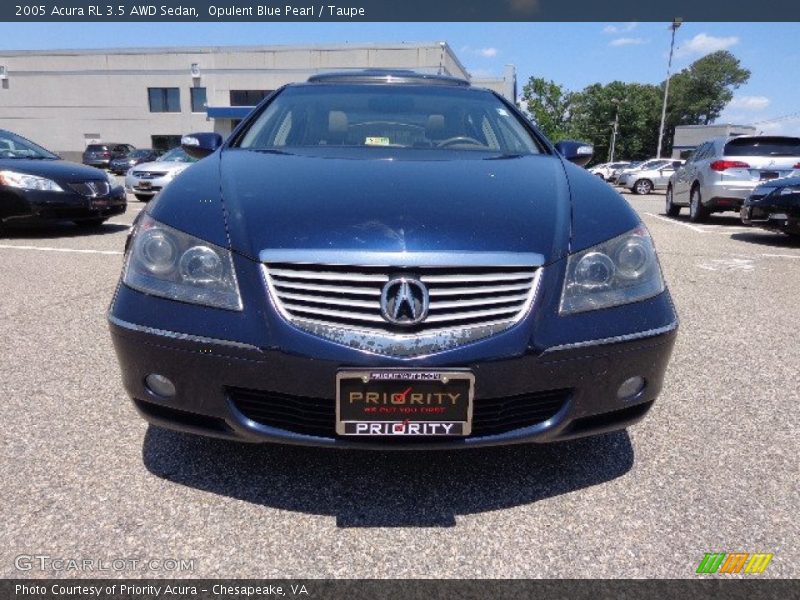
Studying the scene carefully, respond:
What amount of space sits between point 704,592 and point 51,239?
7.45 metres

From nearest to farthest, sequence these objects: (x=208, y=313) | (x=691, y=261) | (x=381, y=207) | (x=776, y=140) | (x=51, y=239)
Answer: (x=208, y=313), (x=381, y=207), (x=691, y=261), (x=51, y=239), (x=776, y=140)

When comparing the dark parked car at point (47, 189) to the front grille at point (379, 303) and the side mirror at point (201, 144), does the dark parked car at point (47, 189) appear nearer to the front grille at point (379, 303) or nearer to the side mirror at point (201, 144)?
the side mirror at point (201, 144)

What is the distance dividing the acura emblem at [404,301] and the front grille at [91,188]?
6.71 meters

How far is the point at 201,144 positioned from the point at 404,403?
2.17 metres

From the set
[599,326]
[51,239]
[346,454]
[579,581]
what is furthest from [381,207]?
[51,239]

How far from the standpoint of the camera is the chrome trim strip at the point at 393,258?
1756 mm

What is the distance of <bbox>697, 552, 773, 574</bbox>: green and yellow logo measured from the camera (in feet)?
5.61

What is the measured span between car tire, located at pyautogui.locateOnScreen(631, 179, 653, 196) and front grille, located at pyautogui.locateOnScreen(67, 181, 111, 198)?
824 inches

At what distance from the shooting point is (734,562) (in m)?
1.74

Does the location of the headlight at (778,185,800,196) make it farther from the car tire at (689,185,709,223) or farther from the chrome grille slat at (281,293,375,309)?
the chrome grille slat at (281,293,375,309)

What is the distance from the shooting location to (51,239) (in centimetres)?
721

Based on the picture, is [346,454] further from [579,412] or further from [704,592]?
[704,592]

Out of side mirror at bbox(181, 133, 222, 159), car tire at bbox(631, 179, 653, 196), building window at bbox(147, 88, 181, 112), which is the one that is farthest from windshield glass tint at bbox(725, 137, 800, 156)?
building window at bbox(147, 88, 181, 112)

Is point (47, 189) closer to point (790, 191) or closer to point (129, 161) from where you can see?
point (790, 191)
